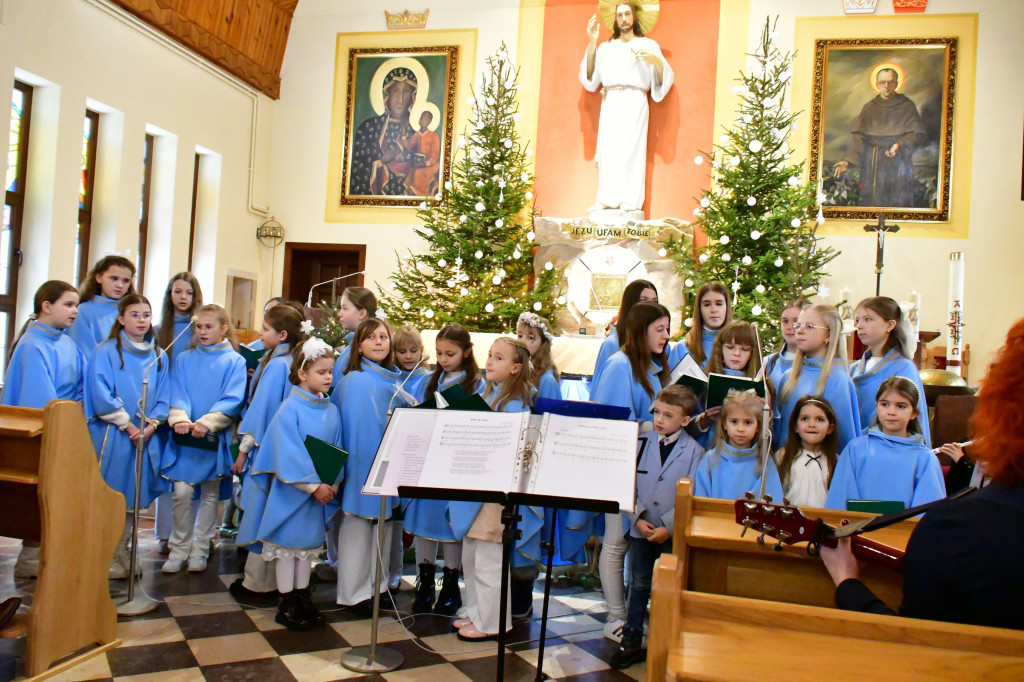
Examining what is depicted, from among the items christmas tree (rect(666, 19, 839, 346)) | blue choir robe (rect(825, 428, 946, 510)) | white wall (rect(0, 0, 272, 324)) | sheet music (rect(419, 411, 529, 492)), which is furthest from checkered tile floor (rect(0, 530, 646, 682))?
christmas tree (rect(666, 19, 839, 346))

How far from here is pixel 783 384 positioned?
3.91m

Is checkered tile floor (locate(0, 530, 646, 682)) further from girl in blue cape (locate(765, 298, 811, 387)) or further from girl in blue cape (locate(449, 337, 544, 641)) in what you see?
girl in blue cape (locate(765, 298, 811, 387))

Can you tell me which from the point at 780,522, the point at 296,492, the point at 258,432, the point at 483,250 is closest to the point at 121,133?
the point at 483,250

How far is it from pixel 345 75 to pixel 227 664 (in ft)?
32.2

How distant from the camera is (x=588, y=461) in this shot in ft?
8.63

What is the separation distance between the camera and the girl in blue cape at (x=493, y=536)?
3.65m

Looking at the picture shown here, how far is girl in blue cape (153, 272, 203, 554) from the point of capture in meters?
4.67

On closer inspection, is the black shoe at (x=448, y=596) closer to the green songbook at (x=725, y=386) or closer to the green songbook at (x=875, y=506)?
the green songbook at (x=725, y=386)

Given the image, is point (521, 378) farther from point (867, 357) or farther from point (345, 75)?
point (345, 75)

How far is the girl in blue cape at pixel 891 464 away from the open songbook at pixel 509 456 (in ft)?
4.05

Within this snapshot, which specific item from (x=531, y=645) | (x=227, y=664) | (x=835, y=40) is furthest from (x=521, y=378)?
(x=835, y=40)

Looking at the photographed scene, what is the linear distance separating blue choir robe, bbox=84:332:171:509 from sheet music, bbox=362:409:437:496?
1.95 meters

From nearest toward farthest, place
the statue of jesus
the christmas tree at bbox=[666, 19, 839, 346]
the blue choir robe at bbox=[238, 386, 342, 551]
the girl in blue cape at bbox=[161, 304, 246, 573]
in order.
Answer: the blue choir robe at bbox=[238, 386, 342, 551], the girl in blue cape at bbox=[161, 304, 246, 573], the christmas tree at bbox=[666, 19, 839, 346], the statue of jesus

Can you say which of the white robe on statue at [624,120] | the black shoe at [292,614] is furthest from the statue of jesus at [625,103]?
the black shoe at [292,614]
